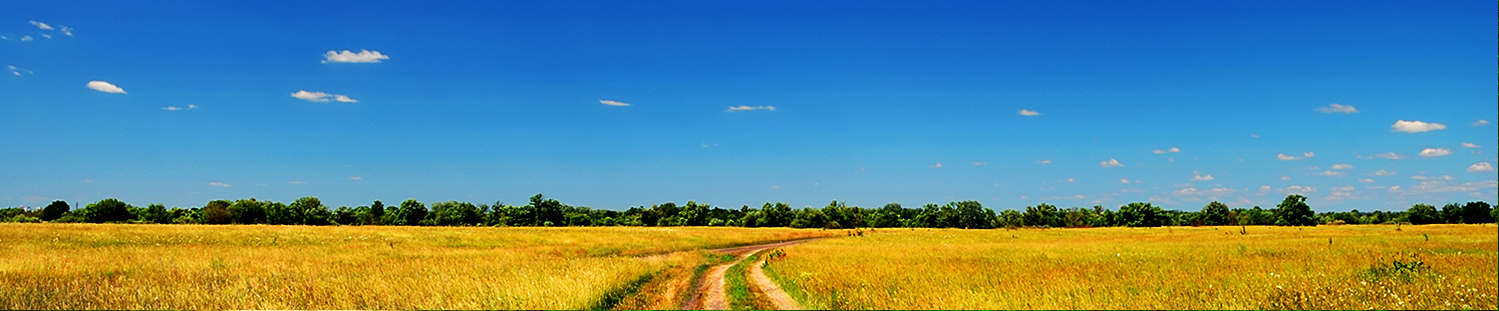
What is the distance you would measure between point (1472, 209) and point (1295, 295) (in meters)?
129

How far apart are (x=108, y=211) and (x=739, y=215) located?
98.8 metres

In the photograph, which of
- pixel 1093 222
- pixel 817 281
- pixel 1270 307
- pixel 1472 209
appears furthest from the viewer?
pixel 1093 222

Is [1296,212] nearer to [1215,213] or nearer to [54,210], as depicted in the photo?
[1215,213]

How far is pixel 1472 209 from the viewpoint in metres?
98.9

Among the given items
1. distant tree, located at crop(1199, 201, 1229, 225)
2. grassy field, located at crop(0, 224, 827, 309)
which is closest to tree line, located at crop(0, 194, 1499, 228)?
distant tree, located at crop(1199, 201, 1229, 225)

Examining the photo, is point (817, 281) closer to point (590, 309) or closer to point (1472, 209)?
point (590, 309)

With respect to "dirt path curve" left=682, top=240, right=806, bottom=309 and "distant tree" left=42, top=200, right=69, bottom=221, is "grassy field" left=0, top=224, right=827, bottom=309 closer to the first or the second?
"dirt path curve" left=682, top=240, right=806, bottom=309

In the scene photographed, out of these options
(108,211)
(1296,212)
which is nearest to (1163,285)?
(1296,212)

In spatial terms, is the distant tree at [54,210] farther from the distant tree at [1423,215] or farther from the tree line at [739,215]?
the distant tree at [1423,215]

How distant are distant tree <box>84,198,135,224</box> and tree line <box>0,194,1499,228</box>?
0.14 meters

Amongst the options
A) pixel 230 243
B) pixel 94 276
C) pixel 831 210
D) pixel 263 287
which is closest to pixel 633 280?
pixel 263 287

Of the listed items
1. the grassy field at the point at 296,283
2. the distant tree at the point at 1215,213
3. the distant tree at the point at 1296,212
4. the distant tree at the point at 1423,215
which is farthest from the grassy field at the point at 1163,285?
the distant tree at the point at 1215,213

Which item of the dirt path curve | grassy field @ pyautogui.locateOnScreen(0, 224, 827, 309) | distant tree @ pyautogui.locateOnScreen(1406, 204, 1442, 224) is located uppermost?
distant tree @ pyautogui.locateOnScreen(1406, 204, 1442, 224)

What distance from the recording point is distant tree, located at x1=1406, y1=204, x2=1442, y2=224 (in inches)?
4072
